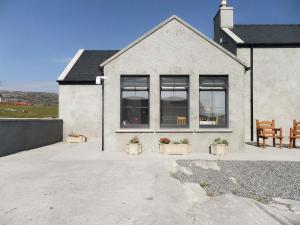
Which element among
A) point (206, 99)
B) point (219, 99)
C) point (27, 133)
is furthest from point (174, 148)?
point (27, 133)

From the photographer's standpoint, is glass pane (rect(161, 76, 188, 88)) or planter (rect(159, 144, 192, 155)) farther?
glass pane (rect(161, 76, 188, 88))

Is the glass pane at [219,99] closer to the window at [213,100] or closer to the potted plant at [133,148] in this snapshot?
the window at [213,100]

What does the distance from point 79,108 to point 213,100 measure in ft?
31.4

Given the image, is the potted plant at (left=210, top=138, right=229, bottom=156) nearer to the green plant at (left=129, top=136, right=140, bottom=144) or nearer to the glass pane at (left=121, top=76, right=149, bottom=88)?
the green plant at (left=129, top=136, right=140, bottom=144)

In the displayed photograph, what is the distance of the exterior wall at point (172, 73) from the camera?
1398 centimetres

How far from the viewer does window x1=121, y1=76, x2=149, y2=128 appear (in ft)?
46.5

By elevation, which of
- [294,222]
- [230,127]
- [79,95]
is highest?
[79,95]

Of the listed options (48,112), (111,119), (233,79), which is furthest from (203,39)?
(48,112)

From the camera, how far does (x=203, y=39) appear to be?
14125 millimetres

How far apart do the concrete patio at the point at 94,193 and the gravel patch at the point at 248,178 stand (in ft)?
1.89

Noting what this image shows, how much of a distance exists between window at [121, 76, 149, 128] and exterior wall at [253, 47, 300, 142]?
750 centimetres

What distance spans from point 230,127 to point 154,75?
399 cm

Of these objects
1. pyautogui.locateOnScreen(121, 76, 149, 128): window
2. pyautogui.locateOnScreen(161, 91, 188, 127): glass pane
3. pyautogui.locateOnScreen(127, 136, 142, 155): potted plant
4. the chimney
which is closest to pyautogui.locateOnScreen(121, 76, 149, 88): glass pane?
pyautogui.locateOnScreen(121, 76, 149, 128): window

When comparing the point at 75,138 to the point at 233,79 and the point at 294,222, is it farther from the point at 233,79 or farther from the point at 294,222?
the point at 294,222
